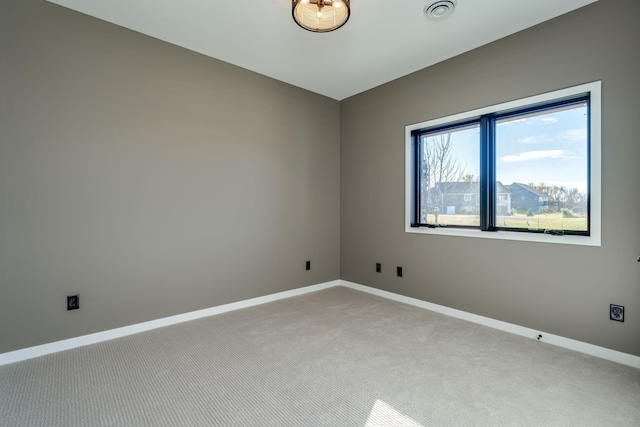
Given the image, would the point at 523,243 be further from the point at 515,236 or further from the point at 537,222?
the point at 537,222

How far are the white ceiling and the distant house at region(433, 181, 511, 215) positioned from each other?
1340mm

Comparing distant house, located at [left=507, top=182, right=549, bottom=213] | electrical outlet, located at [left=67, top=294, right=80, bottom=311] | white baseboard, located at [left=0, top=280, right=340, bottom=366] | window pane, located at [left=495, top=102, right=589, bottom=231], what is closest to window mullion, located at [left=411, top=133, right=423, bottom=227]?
window pane, located at [left=495, top=102, right=589, bottom=231]

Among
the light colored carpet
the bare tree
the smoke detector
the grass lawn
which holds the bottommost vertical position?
the light colored carpet

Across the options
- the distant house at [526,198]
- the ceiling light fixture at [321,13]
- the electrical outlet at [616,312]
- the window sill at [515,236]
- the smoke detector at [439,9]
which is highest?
the smoke detector at [439,9]

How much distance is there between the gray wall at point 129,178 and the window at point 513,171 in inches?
63.7

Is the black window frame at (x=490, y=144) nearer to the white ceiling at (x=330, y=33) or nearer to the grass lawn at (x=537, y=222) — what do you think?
the grass lawn at (x=537, y=222)

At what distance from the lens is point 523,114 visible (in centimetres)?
277

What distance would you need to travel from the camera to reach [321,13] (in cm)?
209

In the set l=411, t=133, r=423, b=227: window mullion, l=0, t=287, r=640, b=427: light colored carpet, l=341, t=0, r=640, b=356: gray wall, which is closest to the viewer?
l=0, t=287, r=640, b=427: light colored carpet

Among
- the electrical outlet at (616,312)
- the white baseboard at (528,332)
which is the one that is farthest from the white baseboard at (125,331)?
the electrical outlet at (616,312)

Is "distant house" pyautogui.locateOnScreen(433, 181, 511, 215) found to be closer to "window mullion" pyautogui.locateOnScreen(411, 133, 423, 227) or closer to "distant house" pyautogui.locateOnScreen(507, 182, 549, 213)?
"distant house" pyautogui.locateOnScreen(507, 182, 549, 213)

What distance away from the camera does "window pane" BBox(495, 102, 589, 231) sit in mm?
2469

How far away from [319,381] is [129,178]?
2.30m

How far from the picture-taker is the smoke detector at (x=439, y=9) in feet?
7.60
